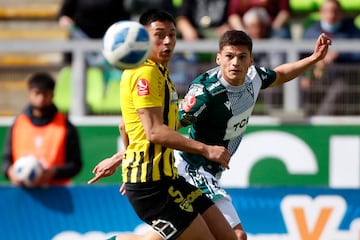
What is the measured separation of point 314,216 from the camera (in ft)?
28.1

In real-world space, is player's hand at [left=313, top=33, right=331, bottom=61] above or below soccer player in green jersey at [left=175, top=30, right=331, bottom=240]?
above

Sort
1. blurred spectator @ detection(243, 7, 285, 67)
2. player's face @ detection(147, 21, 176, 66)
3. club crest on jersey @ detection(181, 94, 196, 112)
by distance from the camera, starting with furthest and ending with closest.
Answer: blurred spectator @ detection(243, 7, 285, 67) → club crest on jersey @ detection(181, 94, 196, 112) → player's face @ detection(147, 21, 176, 66)

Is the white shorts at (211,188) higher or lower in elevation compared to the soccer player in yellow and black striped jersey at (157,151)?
lower

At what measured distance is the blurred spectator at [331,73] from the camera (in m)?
10.5

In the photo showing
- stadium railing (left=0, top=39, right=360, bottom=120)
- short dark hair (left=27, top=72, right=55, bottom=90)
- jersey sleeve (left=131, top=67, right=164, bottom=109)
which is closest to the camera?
jersey sleeve (left=131, top=67, right=164, bottom=109)

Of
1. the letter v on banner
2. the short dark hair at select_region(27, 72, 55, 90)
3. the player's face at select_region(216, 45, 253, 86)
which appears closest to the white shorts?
the player's face at select_region(216, 45, 253, 86)

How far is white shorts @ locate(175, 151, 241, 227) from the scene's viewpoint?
7328 millimetres

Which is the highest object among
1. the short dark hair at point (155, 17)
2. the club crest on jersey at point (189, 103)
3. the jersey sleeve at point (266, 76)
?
the short dark hair at point (155, 17)

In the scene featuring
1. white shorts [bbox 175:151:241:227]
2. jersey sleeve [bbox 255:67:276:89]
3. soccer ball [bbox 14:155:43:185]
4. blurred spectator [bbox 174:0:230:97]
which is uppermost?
jersey sleeve [bbox 255:67:276:89]

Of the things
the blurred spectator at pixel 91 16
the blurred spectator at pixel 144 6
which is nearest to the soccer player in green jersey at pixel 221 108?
the blurred spectator at pixel 91 16

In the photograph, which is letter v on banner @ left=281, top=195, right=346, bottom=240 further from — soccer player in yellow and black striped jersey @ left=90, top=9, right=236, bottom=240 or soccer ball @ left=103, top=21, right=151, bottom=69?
soccer ball @ left=103, top=21, right=151, bottom=69

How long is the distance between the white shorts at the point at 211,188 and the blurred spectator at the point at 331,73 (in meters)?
3.43

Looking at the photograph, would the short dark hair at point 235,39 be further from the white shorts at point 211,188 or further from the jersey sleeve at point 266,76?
the white shorts at point 211,188

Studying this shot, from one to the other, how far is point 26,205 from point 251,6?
391 cm
